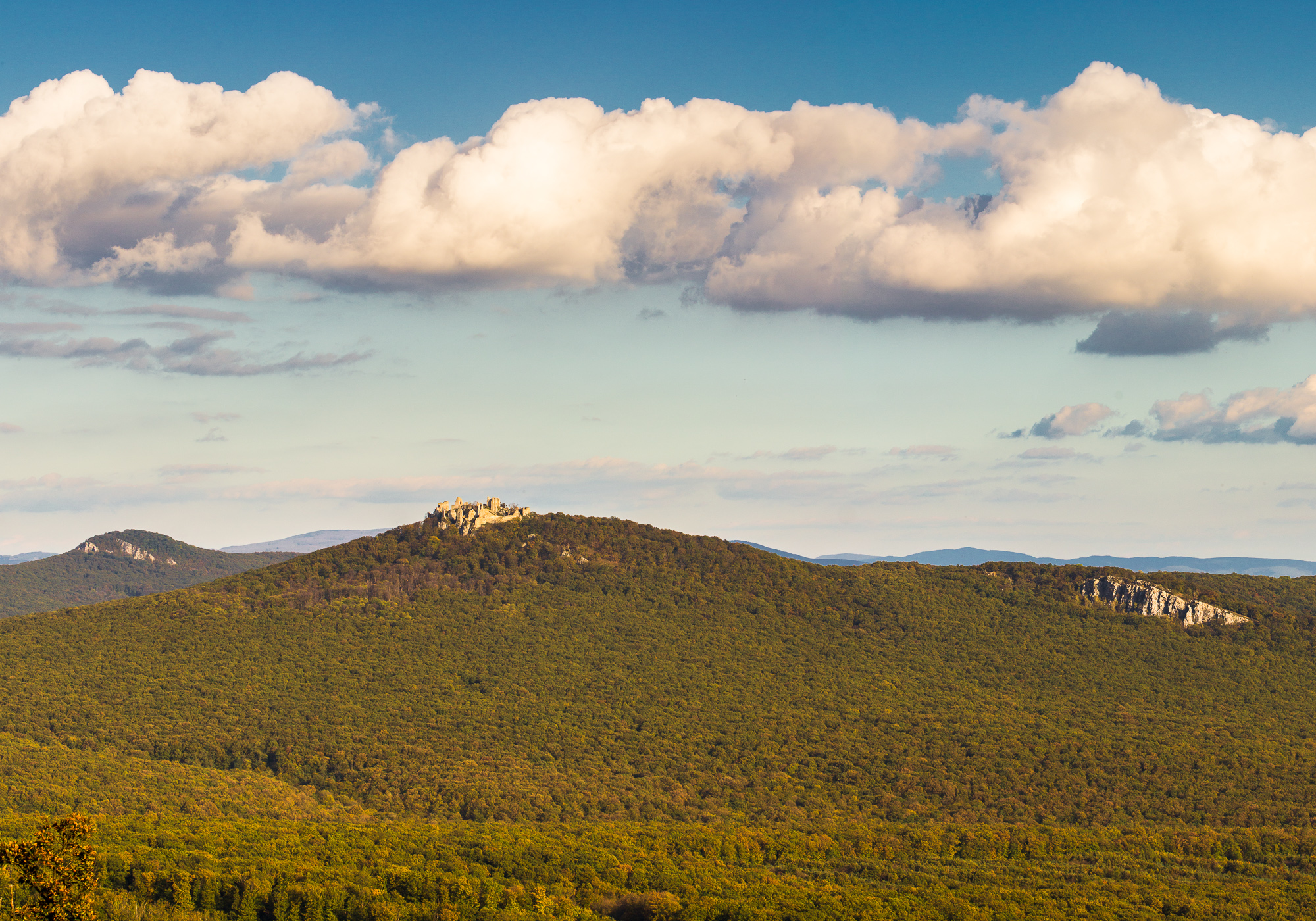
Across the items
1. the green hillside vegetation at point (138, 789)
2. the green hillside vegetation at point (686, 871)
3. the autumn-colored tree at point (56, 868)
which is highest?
the autumn-colored tree at point (56, 868)

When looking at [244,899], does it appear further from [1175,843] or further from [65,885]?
[1175,843]

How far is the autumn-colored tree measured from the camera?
2023 inches

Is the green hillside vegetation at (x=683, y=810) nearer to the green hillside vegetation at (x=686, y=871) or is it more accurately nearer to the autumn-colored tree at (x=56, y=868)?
the green hillside vegetation at (x=686, y=871)

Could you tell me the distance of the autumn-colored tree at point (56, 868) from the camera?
169ft

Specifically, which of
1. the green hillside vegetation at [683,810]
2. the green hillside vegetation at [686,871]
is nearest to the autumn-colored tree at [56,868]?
the green hillside vegetation at [686,871]

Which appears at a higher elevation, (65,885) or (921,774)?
(65,885)

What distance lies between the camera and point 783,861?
424 feet

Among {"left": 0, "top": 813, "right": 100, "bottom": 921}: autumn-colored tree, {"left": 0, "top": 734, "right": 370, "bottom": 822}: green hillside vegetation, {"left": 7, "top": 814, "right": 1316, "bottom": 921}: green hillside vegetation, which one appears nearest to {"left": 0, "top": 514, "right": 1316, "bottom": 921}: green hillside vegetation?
{"left": 7, "top": 814, "right": 1316, "bottom": 921}: green hillside vegetation

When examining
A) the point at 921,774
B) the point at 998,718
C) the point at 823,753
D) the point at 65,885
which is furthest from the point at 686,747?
the point at 65,885

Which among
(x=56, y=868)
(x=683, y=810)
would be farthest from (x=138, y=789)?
(x=56, y=868)

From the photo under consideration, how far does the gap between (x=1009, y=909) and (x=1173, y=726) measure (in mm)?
103182

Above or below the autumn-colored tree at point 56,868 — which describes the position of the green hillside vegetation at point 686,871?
below

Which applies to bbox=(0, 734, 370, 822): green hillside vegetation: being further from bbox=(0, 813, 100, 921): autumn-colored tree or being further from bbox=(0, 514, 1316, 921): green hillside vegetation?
bbox=(0, 813, 100, 921): autumn-colored tree

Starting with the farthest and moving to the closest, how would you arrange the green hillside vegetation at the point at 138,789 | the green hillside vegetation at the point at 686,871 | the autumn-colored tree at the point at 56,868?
the green hillside vegetation at the point at 138,789 < the green hillside vegetation at the point at 686,871 < the autumn-colored tree at the point at 56,868
